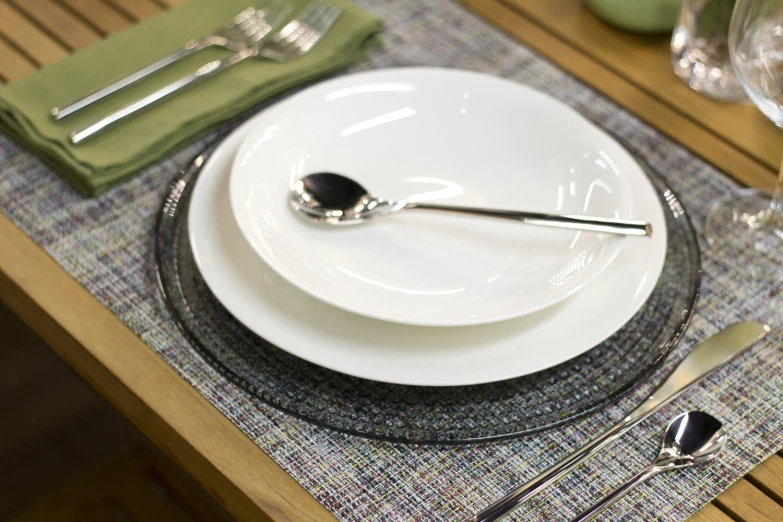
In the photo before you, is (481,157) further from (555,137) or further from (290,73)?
(290,73)

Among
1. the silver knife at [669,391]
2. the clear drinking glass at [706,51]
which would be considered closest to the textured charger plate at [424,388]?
the silver knife at [669,391]

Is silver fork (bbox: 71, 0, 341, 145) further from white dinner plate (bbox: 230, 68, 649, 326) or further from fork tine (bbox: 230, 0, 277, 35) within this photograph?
white dinner plate (bbox: 230, 68, 649, 326)

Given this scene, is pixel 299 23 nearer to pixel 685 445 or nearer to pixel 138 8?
pixel 138 8

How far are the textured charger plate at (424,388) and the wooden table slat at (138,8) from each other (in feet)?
1.22

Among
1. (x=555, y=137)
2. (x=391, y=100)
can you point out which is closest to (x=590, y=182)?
(x=555, y=137)

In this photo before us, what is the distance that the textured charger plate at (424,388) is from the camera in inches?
20.9

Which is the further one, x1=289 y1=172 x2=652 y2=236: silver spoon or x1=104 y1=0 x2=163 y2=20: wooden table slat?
x1=104 y1=0 x2=163 y2=20: wooden table slat

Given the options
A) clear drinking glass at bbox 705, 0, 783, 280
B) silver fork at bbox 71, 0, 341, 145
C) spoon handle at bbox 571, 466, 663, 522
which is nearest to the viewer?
spoon handle at bbox 571, 466, 663, 522

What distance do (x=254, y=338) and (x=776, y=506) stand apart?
0.33 m

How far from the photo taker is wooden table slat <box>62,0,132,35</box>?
2.83 feet

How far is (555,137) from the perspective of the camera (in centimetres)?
67

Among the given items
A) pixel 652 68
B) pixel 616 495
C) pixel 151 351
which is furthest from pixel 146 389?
pixel 652 68

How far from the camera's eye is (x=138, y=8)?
0.89 metres

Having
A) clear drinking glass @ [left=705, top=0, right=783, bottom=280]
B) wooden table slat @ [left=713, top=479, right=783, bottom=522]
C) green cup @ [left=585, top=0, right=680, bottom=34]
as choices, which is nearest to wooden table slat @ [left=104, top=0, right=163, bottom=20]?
green cup @ [left=585, top=0, right=680, bottom=34]
